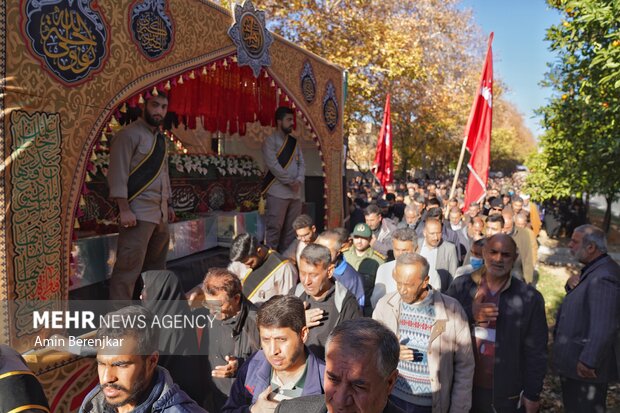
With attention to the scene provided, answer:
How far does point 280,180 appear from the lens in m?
6.66

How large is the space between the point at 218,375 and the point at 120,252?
1990mm

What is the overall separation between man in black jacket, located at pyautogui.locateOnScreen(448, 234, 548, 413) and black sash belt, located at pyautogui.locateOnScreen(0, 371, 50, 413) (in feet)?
8.39

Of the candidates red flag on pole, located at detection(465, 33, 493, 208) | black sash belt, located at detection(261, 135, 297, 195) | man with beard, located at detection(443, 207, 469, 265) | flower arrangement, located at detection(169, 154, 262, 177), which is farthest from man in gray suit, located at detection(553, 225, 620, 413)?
flower arrangement, located at detection(169, 154, 262, 177)

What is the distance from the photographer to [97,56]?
3.66 meters

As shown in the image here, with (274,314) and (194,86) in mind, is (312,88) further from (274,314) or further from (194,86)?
(274,314)

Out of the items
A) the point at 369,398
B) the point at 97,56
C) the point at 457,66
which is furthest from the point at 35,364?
the point at 457,66

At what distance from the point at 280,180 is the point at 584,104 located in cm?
438

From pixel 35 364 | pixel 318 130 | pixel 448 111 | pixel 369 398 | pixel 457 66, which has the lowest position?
pixel 35 364

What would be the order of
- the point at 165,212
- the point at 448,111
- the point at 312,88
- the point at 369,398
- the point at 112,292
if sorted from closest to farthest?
1. the point at 369,398
2. the point at 112,292
3. the point at 165,212
4. the point at 312,88
5. the point at 448,111

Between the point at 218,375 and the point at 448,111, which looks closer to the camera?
the point at 218,375

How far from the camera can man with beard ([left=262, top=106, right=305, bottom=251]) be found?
6.68 m

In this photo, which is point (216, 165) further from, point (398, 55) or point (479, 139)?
point (398, 55)

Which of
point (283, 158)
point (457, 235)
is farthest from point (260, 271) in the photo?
point (457, 235)

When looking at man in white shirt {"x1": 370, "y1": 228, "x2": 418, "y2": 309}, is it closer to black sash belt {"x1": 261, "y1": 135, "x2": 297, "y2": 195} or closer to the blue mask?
the blue mask
